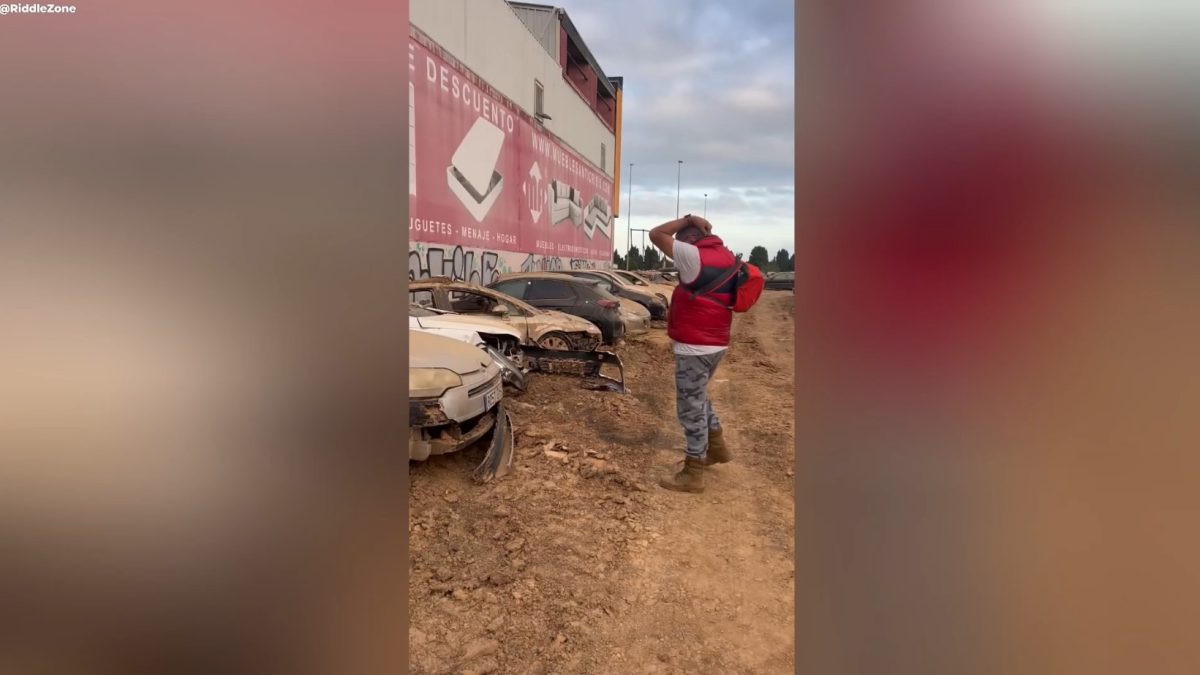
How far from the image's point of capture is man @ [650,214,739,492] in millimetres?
4141

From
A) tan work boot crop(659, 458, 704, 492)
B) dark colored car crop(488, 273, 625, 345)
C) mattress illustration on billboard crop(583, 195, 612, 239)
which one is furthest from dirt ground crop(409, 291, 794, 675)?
mattress illustration on billboard crop(583, 195, 612, 239)

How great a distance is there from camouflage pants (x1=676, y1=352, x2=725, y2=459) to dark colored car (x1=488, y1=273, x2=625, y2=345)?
5.98 m

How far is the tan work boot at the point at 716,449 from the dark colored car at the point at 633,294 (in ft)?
28.1

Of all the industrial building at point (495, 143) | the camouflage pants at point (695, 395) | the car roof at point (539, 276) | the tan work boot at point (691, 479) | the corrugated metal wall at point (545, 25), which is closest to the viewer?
the camouflage pants at point (695, 395)

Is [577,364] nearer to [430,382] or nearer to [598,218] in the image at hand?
[430,382]

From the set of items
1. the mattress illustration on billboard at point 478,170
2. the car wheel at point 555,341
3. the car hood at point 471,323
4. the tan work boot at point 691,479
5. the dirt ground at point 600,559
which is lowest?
the dirt ground at point 600,559

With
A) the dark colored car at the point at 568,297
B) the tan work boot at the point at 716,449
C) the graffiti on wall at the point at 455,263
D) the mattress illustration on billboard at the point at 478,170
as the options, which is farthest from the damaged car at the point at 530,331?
the mattress illustration on billboard at the point at 478,170

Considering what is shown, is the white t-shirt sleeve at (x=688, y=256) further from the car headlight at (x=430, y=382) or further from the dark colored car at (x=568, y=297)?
the dark colored car at (x=568, y=297)

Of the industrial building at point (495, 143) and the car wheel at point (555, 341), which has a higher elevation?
the industrial building at point (495, 143)

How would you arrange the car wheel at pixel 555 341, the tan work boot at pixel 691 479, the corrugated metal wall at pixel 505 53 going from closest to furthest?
the tan work boot at pixel 691 479
the car wheel at pixel 555 341
the corrugated metal wall at pixel 505 53

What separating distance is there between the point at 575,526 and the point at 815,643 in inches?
111

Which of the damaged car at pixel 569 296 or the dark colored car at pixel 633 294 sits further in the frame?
the dark colored car at pixel 633 294

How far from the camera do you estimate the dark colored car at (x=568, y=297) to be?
34.2ft

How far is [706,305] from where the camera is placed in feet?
13.6
